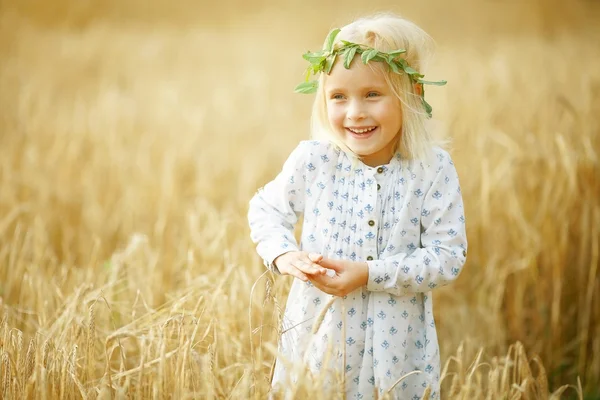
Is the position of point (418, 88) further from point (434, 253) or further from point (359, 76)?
point (434, 253)

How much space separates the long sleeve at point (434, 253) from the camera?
5.81 feet

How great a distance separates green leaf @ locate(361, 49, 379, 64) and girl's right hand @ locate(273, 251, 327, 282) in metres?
0.54

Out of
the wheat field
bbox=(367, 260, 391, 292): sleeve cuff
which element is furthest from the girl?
the wheat field

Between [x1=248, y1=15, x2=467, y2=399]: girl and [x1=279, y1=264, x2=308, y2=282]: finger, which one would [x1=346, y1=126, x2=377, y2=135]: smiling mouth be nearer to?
[x1=248, y1=15, x2=467, y2=399]: girl

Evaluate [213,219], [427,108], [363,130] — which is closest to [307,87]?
[363,130]

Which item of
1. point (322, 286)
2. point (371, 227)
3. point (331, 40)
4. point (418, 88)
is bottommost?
point (322, 286)

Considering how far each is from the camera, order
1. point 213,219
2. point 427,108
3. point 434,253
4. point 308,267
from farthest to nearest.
Answer: point 213,219 < point 427,108 < point 434,253 < point 308,267

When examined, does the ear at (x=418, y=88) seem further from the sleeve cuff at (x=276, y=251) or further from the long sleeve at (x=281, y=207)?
the sleeve cuff at (x=276, y=251)

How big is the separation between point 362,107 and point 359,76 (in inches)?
3.4

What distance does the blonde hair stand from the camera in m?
1.84

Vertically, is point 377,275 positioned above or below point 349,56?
below

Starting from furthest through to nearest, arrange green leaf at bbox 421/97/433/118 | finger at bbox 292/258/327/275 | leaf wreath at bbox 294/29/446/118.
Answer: green leaf at bbox 421/97/433/118 → leaf wreath at bbox 294/29/446/118 → finger at bbox 292/258/327/275

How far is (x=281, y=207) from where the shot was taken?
195 centimetres

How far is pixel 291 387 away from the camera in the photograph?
1.62 meters
